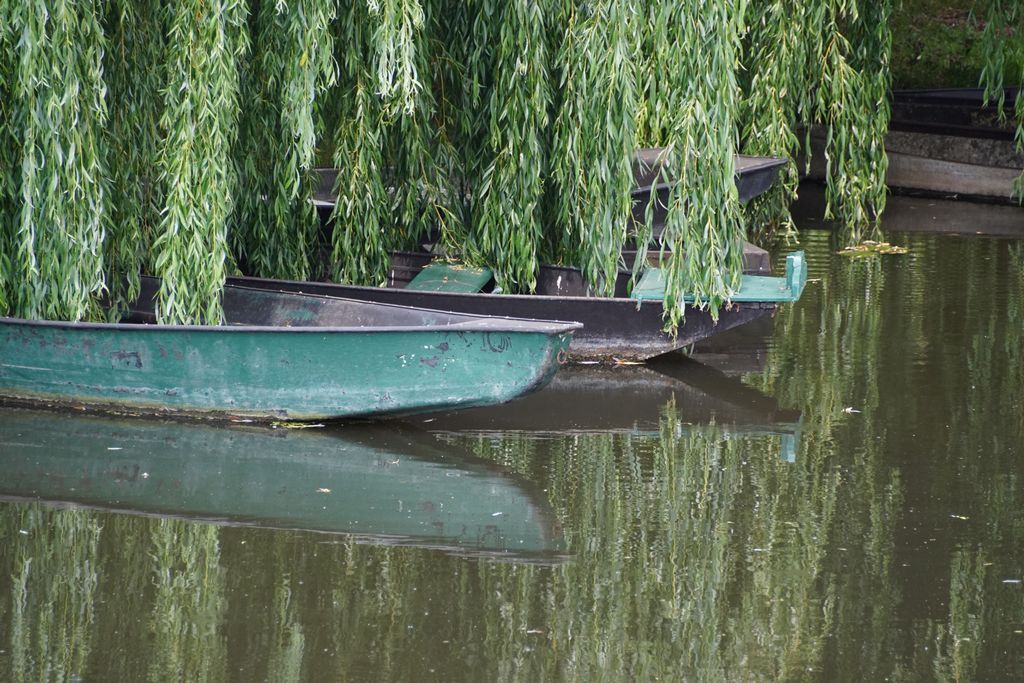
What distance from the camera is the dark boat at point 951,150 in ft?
61.3

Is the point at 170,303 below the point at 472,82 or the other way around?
below

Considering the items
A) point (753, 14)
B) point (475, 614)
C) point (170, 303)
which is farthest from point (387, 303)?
point (753, 14)

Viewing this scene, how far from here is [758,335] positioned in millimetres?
11508

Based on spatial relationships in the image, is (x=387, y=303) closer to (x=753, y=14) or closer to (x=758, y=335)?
(x=758, y=335)

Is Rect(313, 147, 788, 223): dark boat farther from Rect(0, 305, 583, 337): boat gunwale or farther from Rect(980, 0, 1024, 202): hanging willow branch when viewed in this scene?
Rect(0, 305, 583, 337): boat gunwale

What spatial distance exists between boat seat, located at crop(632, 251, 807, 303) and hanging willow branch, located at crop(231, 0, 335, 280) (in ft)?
7.67

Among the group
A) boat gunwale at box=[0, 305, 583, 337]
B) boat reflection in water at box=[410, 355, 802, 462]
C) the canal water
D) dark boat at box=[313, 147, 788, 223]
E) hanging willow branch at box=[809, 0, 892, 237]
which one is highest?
hanging willow branch at box=[809, 0, 892, 237]

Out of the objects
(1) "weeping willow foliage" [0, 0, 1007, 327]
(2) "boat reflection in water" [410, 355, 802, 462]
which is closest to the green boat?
(1) "weeping willow foliage" [0, 0, 1007, 327]

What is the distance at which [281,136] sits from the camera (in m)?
9.76

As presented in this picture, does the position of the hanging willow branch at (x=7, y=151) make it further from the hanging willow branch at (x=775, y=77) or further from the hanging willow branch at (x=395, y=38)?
the hanging willow branch at (x=775, y=77)

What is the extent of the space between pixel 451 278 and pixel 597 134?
60.6 inches

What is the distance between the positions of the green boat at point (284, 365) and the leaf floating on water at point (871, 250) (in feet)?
23.9

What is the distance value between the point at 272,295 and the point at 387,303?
732 millimetres

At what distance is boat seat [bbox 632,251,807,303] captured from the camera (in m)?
9.83
